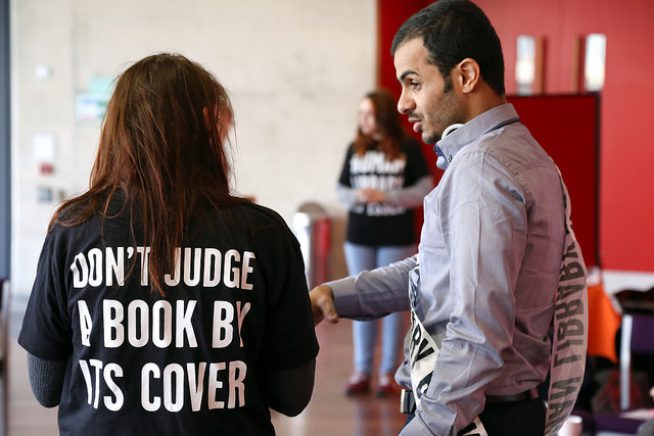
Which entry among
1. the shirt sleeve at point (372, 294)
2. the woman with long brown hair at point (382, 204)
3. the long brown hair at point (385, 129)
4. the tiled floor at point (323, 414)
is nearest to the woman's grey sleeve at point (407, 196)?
the woman with long brown hair at point (382, 204)

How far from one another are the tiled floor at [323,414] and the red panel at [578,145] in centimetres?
136

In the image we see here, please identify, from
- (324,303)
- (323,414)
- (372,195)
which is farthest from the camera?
(372,195)

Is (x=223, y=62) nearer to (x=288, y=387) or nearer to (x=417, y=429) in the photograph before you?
(x=288, y=387)

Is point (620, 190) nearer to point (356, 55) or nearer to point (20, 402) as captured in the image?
point (356, 55)

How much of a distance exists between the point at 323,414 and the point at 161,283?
10.5 ft

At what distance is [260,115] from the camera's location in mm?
8688

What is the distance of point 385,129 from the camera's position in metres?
4.93

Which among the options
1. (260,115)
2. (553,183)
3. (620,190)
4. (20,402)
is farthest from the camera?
(260,115)

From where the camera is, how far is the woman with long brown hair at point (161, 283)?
148cm

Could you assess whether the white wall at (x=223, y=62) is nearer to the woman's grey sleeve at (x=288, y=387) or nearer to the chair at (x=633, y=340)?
the chair at (x=633, y=340)

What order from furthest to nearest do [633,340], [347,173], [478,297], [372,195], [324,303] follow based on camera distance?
[347,173], [372,195], [633,340], [324,303], [478,297]

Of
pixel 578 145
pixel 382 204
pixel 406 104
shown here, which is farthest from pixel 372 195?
pixel 406 104

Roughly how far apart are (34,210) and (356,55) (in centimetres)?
346

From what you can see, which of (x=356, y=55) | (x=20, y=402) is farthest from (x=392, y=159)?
(x=356, y=55)
